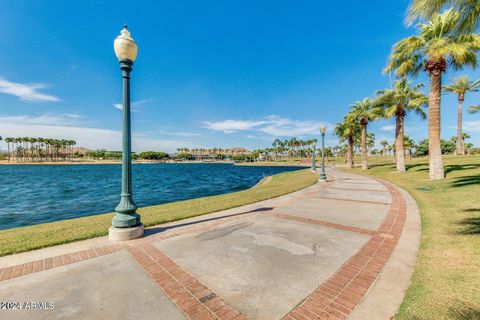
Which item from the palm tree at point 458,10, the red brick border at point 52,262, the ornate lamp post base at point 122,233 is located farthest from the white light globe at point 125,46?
the palm tree at point 458,10

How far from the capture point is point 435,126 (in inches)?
589

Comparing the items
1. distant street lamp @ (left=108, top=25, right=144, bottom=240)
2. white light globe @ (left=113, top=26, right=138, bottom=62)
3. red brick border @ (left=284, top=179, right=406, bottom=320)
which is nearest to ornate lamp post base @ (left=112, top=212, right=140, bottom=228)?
distant street lamp @ (left=108, top=25, right=144, bottom=240)

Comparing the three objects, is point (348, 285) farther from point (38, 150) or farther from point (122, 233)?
point (38, 150)

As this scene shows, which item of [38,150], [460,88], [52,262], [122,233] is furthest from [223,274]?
[38,150]

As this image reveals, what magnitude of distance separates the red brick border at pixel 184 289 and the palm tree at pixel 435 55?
18.4 m

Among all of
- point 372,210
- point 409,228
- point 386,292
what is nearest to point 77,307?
point 386,292

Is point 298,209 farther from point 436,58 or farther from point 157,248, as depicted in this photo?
point 436,58

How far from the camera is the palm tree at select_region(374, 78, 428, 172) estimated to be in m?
22.6

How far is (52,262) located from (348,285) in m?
5.58

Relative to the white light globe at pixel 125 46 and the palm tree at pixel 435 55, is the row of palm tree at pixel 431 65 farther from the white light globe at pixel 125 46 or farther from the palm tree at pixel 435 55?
the white light globe at pixel 125 46

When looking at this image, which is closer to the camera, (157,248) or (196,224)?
(157,248)

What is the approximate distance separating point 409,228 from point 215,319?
6.17 metres

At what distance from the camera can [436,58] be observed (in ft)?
46.6

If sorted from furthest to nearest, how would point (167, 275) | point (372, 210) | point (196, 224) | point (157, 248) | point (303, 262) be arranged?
point (372, 210) < point (196, 224) < point (157, 248) < point (303, 262) < point (167, 275)
